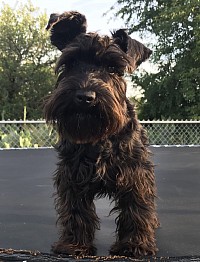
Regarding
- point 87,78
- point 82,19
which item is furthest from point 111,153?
point 82,19

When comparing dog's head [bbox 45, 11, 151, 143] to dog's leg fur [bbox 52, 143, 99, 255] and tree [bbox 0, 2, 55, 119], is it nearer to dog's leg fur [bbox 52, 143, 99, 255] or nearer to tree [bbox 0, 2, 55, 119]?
dog's leg fur [bbox 52, 143, 99, 255]

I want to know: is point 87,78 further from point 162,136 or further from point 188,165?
point 162,136

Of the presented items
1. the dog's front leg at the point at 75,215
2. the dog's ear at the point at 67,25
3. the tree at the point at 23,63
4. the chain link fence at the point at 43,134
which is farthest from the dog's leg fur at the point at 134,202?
the tree at the point at 23,63

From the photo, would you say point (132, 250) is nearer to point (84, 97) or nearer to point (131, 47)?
point (84, 97)

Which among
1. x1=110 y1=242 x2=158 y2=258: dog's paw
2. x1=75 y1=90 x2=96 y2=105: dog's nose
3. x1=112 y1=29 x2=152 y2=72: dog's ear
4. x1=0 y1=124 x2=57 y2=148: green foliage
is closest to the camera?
x1=75 y1=90 x2=96 y2=105: dog's nose

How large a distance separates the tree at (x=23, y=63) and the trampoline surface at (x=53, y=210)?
10991 millimetres

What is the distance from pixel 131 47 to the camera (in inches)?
65.5

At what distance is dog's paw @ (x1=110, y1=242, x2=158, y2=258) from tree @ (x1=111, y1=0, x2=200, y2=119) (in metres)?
8.55

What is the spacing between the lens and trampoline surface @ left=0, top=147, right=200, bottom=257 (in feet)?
5.42

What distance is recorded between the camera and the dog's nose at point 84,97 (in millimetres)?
1453

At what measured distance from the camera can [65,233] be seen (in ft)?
5.41

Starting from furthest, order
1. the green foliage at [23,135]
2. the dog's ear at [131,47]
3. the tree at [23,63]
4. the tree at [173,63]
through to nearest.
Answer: the tree at [23,63]
the tree at [173,63]
the green foliage at [23,135]
the dog's ear at [131,47]

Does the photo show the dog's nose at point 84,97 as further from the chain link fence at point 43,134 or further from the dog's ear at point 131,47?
the chain link fence at point 43,134

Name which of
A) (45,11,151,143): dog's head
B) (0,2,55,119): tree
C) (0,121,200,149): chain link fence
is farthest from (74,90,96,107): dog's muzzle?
(0,2,55,119): tree
